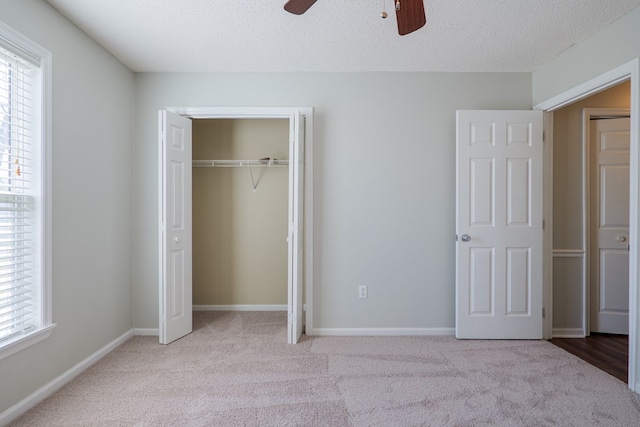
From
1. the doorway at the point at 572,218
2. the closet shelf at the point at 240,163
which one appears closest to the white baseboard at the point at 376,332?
the doorway at the point at 572,218

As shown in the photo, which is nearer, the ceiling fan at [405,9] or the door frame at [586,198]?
the ceiling fan at [405,9]

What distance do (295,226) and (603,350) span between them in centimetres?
282

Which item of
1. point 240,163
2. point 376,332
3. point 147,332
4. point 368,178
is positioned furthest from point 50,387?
point 368,178

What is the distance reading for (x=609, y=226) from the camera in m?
3.43

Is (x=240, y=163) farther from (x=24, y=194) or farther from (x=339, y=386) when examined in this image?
(x=339, y=386)

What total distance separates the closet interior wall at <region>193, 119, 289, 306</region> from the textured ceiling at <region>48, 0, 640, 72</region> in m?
1.05

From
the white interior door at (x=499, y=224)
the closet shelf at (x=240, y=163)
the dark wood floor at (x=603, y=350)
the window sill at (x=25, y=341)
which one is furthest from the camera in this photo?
the closet shelf at (x=240, y=163)

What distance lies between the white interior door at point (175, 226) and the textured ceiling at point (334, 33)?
64 centimetres

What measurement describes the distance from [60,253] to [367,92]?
109 inches

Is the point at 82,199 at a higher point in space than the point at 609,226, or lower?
higher

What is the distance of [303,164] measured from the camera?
3307 millimetres

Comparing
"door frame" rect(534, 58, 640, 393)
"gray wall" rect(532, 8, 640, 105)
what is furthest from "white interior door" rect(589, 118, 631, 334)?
"door frame" rect(534, 58, 640, 393)

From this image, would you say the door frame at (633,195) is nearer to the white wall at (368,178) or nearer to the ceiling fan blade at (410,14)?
the white wall at (368,178)

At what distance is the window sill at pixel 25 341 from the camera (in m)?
1.91
